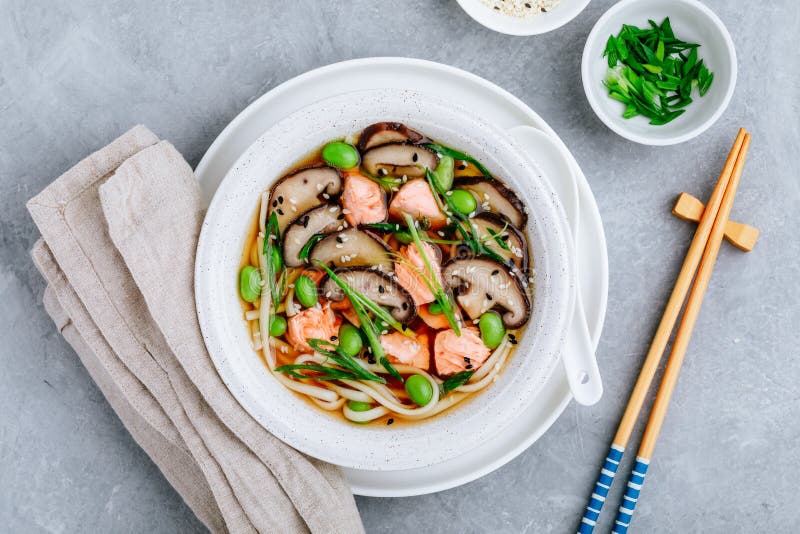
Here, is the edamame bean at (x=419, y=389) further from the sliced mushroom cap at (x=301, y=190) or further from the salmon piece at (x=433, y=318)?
the sliced mushroom cap at (x=301, y=190)

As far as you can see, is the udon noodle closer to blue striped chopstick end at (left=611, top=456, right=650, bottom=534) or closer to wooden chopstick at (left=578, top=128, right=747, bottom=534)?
wooden chopstick at (left=578, top=128, right=747, bottom=534)

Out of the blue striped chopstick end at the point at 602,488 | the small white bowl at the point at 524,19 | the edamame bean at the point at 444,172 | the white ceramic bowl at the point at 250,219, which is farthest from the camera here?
the blue striped chopstick end at the point at 602,488

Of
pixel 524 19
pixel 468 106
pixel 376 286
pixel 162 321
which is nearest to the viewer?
pixel 162 321

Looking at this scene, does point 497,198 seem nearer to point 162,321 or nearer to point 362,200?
point 362,200

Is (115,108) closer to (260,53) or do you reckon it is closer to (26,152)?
→ (26,152)

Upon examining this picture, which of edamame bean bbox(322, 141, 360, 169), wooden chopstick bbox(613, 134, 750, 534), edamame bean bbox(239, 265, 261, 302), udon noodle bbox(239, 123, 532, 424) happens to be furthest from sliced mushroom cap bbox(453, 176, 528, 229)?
wooden chopstick bbox(613, 134, 750, 534)

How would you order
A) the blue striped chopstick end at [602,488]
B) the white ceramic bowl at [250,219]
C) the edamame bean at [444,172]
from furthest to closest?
the blue striped chopstick end at [602,488] < the edamame bean at [444,172] < the white ceramic bowl at [250,219]

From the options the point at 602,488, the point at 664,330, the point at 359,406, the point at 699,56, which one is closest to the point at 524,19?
the point at 699,56

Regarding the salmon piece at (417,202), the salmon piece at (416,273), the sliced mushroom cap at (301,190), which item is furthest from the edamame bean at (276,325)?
the salmon piece at (417,202)

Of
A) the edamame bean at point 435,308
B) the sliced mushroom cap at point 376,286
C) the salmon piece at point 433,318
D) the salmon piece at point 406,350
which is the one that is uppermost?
the sliced mushroom cap at point 376,286
